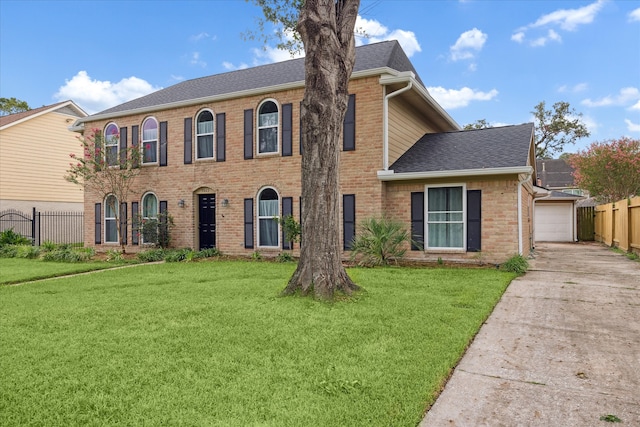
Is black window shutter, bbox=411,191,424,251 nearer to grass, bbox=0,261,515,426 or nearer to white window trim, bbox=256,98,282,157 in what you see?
grass, bbox=0,261,515,426

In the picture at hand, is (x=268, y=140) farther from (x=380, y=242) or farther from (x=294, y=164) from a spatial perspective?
(x=380, y=242)

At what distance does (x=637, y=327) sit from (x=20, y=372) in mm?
6819

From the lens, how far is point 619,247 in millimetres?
14977

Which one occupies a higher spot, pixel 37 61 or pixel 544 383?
pixel 37 61

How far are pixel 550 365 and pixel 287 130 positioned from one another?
33.5ft

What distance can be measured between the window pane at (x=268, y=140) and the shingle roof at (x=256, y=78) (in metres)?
1.44

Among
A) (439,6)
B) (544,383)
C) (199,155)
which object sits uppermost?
(439,6)

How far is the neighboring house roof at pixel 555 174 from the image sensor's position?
38406 mm

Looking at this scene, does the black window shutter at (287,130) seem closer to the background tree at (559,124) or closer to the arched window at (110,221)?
the arched window at (110,221)

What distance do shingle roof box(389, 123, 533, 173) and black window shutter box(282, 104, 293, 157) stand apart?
323cm

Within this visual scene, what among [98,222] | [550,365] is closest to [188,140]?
[98,222]

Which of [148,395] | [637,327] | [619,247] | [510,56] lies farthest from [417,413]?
[510,56]

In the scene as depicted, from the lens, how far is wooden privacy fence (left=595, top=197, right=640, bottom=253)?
1253 centimetres

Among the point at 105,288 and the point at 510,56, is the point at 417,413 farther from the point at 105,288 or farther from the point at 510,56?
the point at 510,56
